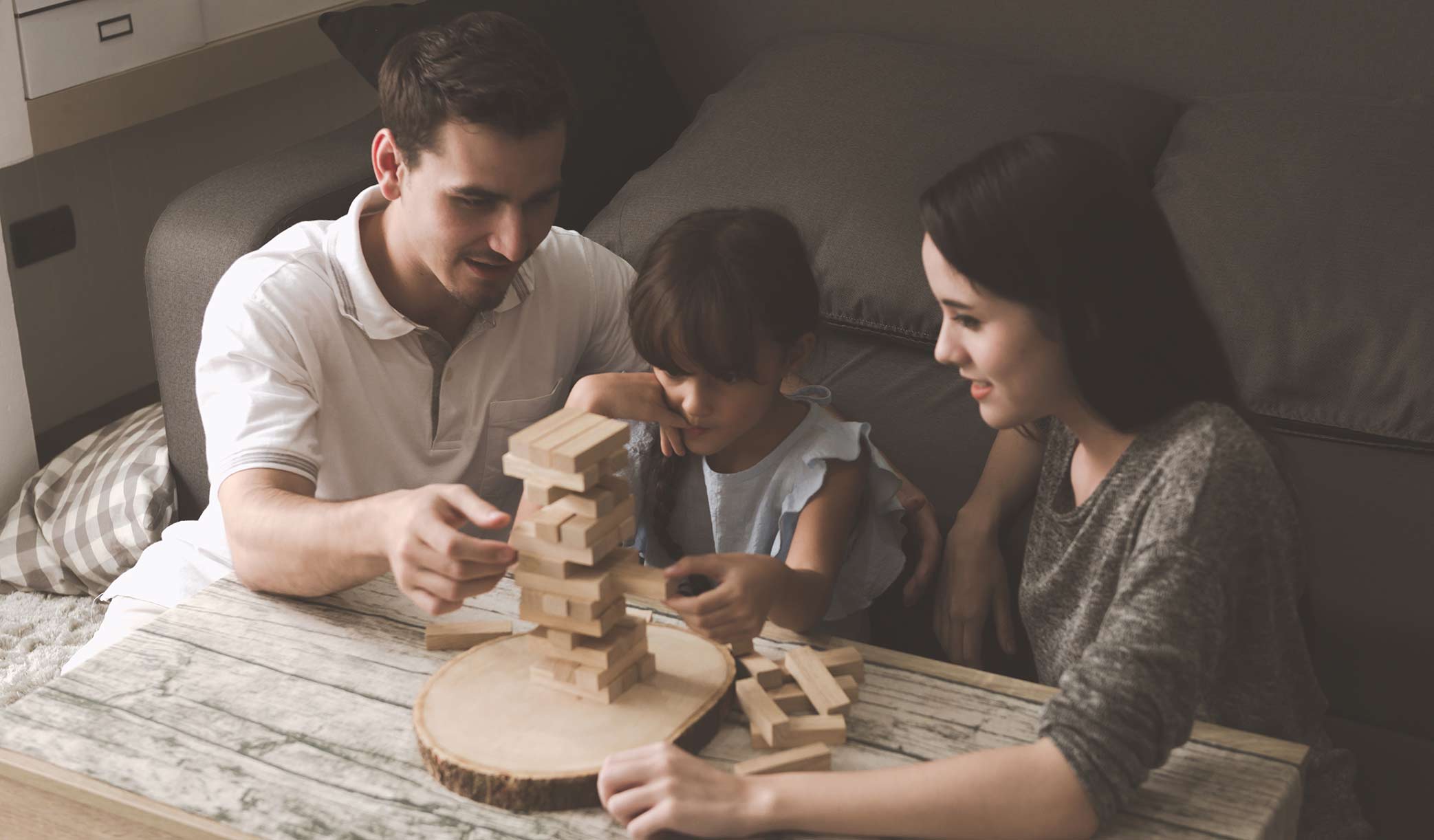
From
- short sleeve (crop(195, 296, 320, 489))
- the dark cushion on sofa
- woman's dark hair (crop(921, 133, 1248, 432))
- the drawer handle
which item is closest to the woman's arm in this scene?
woman's dark hair (crop(921, 133, 1248, 432))

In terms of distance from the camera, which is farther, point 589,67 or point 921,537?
point 589,67

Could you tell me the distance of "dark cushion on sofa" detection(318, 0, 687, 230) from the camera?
2.06 m

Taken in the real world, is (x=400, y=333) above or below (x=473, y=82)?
below

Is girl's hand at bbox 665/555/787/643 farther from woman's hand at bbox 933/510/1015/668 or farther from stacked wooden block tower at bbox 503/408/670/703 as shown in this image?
woman's hand at bbox 933/510/1015/668

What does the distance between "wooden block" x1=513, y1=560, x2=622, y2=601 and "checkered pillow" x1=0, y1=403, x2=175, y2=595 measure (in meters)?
1.24

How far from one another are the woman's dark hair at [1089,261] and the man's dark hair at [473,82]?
1.70 ft

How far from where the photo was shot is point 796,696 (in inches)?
42.1

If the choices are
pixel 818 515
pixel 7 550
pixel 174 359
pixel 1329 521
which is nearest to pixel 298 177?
pixel 174 359

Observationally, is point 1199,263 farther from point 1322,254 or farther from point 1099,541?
point 1099,541

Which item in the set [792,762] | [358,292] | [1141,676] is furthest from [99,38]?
[1141,676]

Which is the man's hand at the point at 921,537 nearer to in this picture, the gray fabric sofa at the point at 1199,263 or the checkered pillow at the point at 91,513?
the gray fabric sofa at the point at 1199,263

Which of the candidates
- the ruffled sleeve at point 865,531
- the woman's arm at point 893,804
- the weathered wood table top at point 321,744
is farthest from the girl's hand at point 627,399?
the woman's arm at point 893,804

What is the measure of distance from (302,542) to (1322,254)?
4.29 ft

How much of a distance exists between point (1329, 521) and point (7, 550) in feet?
6.63
